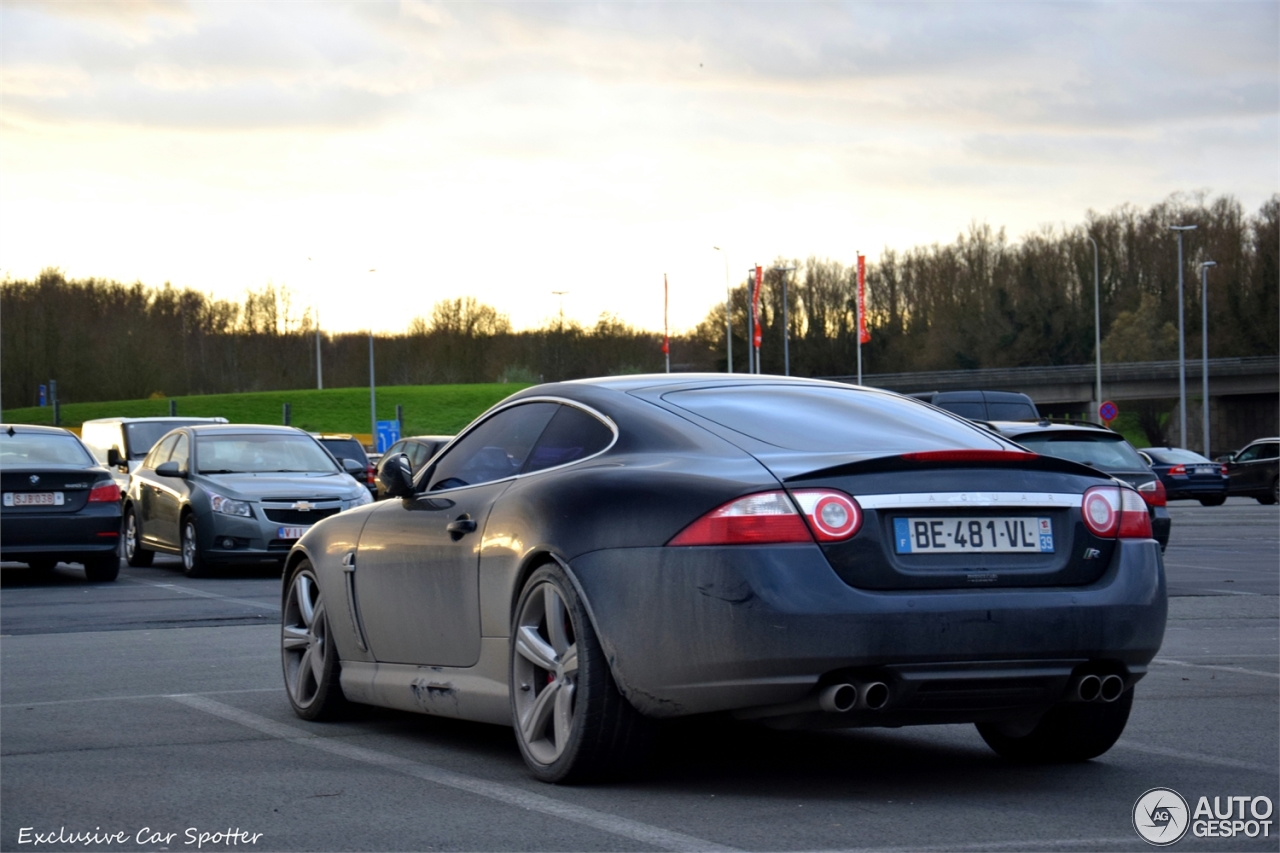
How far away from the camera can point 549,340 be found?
325 ft

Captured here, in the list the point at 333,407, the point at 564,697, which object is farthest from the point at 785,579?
the point at 333,407

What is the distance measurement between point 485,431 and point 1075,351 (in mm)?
97691

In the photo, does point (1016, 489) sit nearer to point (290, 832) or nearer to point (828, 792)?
point (828, 792)

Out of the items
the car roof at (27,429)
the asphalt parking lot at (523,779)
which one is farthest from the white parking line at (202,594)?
the asphalt parking lot at (523,779)

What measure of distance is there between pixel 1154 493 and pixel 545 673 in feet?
36.9

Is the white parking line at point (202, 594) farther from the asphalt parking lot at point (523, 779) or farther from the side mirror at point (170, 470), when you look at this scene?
the asphalt parking lot at point (523, 779)

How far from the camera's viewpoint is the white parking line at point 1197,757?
5820 mm

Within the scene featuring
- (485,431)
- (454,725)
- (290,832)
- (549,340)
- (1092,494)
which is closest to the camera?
(290,832)

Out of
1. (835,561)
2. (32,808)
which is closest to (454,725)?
(32,808)

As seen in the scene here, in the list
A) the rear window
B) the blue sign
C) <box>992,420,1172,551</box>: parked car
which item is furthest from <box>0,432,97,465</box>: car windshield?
the blue sign

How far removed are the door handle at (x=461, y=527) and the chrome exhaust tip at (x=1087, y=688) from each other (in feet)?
7.07

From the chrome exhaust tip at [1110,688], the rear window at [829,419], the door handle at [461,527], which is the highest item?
the rear window at [829,419]

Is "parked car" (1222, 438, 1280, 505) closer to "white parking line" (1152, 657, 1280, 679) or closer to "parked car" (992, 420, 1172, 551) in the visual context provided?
"parked car" (992, 420, 1172, 551)

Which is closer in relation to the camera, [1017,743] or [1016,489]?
[1016,489]
